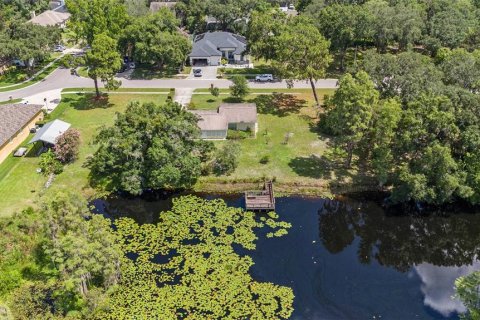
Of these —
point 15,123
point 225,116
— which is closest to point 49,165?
point 15,123

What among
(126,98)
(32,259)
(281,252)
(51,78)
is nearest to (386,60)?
(281,252)

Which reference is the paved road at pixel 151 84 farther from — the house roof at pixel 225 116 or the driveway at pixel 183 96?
the house roof at pixel 225 116

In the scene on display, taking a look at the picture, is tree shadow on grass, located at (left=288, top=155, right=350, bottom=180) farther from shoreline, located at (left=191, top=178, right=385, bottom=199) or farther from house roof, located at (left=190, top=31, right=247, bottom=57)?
house roof, located at (left=190, top=31, right=247, bottom=57)

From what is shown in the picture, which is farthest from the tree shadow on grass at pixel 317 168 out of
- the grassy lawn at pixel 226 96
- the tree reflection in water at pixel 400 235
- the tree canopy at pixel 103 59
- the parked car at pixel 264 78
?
the tree canopy at pixel 103 59

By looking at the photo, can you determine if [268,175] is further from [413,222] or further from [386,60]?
[386,60]

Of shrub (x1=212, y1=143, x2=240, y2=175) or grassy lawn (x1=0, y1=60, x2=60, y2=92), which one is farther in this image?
grassy lawn (x1=0, y1=60, x2=60, y2=92)

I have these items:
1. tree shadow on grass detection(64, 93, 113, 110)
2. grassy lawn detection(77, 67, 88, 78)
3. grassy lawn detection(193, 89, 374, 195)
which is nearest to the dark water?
grassy lawn detection(193, 89, 374, 195)
